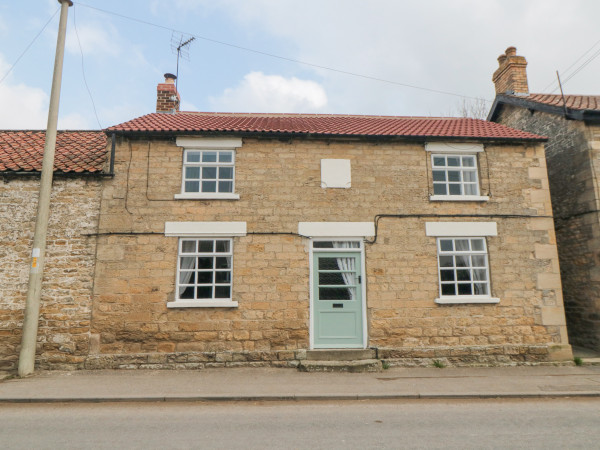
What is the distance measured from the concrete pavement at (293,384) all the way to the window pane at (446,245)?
111 inches

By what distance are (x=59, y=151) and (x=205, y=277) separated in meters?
5.61

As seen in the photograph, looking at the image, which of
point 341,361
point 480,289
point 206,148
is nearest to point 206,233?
point 206,148

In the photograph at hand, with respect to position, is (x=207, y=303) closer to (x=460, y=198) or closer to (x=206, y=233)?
(x=206, y=233)

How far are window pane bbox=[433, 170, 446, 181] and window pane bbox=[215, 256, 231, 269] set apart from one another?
570 cm

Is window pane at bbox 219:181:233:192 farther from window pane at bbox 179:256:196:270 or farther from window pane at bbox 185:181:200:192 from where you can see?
window pane at bbox 179:256:196:270

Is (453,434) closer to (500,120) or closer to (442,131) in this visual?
(442,131)

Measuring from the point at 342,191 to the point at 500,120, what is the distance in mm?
9221

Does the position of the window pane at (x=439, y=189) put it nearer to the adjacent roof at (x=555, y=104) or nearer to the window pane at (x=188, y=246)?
the adjacent roof at (x=555, y=104)

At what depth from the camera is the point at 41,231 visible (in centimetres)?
829

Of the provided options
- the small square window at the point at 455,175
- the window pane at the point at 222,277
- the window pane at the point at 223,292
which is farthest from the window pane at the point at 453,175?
the window pane at the point at 223,292

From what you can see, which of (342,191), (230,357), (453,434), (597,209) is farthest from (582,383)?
(230,357)

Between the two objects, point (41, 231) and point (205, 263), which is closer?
point (41, 231)

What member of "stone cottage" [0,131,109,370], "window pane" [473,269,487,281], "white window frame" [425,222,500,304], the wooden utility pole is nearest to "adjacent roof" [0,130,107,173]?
"stone cottage" [0,131,109,370]

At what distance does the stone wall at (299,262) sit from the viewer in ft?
29.3
